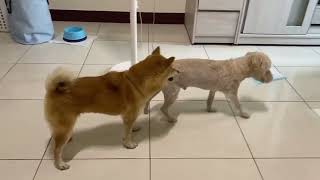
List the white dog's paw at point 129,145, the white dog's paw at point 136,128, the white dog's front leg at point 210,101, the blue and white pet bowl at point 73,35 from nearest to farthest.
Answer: the white dog's paw at point 129,145
the white dog's paw at point 136,128
the white dog's front leg at point 210,101
the blue and white pet bowl at point 73,35

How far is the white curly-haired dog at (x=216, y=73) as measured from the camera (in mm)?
1552

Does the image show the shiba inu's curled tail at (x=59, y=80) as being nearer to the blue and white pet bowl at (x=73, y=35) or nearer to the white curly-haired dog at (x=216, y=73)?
the white curly-haired dog at (x=216, y=73)

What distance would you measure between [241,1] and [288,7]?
0.42 metres

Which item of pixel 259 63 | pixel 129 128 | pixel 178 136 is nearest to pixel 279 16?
pixel 259 63

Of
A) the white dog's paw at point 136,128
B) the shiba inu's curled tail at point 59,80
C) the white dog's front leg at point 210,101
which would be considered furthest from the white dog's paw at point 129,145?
the white dog's front leg at point 210,101

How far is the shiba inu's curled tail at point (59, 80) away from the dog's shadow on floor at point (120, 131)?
0.40 metres

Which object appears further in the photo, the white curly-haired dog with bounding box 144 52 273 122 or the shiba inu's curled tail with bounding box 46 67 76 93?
the white curly-haired dog with bounding box 144 52 273 122

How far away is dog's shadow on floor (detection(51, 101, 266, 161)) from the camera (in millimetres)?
1503

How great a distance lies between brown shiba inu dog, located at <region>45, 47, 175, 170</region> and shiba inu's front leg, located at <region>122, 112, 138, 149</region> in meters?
0.01

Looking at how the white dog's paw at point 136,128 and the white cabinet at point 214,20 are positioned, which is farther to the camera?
the white cabinet at point 214,20

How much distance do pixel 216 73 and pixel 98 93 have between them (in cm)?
65

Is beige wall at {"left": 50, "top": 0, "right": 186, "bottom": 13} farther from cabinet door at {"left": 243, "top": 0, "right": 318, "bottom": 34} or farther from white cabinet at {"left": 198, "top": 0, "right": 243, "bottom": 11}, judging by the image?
cabinet door at {"left": 243, "top": 0, "right": 318, "bottom": 34}

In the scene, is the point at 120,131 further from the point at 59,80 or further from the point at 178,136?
the point at 59,80

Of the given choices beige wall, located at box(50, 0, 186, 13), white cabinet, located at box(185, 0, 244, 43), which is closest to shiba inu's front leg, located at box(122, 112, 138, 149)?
white cabinet, located at box(185, 0, 244, 43)
